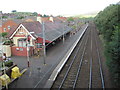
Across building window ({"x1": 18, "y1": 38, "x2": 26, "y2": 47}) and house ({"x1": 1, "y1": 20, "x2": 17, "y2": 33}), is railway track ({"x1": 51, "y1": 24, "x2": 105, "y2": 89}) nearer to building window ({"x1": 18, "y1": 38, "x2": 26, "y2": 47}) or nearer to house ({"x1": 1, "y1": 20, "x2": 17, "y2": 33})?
building window ({"x1": 18, "y1": 38, "x2": 26, "y2": 47})

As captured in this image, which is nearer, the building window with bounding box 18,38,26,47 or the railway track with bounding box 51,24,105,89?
the railway track with bounding box 51,24,105,89

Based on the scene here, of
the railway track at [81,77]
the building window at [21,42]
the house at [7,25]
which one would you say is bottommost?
the railway track at [81,77]

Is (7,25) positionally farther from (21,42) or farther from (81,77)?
(81,77)

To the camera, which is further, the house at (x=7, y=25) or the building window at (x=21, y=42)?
the house at (x=7, y=25)

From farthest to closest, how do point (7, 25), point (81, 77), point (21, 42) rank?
point (7, 25)
point (21, 42)
point (81, 77)

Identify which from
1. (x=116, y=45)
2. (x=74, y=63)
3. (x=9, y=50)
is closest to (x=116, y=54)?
(x=116, y=45)

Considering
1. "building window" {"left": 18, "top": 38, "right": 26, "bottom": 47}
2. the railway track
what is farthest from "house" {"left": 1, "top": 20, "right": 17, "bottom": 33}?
the railway track

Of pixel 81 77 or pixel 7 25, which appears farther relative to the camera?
pixel 7 25

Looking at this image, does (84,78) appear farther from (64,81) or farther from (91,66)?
(91,66)

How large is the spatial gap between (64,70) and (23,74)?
175 inches

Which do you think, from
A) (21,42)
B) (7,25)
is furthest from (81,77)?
(7,25)

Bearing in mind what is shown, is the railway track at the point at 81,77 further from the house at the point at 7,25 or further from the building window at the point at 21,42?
the house at the point at 7,25

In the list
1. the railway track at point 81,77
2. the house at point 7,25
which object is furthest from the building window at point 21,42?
the house at point 7,25

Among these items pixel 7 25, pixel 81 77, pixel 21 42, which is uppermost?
pixel 7 25
